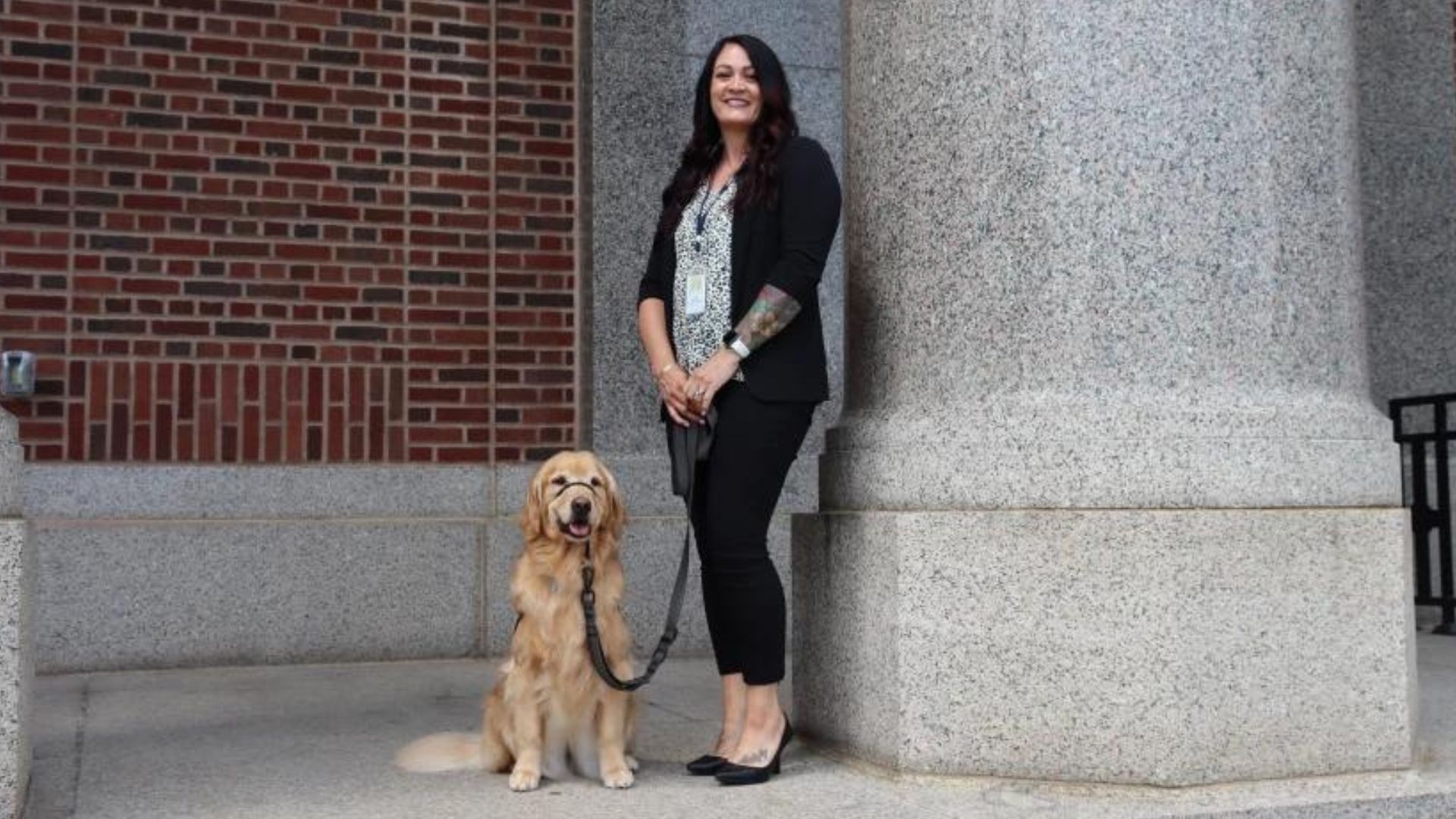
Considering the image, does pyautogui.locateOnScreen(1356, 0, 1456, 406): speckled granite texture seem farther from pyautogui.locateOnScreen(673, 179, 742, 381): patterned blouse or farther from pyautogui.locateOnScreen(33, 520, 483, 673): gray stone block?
pyautogui.locateOnScreen(673, 179, 742, 381): patterned blouse

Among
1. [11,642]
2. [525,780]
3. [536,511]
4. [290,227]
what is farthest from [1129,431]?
[290,227]

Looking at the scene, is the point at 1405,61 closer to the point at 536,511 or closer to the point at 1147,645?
the point at 1147,645

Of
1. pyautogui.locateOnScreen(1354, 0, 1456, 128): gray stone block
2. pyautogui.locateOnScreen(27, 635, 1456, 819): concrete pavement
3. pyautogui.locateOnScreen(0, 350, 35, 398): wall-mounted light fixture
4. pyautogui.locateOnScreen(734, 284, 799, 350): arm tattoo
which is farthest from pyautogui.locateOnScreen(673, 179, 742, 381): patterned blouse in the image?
pyautogui.locateOnScreen(1354, 0, 1456, 128): gray stone block

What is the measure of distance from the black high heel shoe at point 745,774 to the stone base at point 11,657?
1.77 metres

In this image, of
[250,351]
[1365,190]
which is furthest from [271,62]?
[1365,190]

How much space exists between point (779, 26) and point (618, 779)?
15.0 feet

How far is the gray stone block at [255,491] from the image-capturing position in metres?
6.26

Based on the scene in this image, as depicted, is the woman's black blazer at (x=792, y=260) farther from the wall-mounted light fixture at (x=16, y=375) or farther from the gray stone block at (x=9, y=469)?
the wall-mounted light fixture at (x=16, y=375)

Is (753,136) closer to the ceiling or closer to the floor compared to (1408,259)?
closer to the floor

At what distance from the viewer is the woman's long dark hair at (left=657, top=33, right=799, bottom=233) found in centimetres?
423

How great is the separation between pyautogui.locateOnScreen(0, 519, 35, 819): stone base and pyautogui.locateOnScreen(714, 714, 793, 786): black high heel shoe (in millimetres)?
1769

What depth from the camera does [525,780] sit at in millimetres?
4020

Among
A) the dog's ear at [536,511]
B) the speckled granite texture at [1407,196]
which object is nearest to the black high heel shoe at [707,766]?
the dog's ear at [536,511]

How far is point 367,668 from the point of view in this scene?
254 inches
